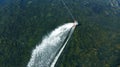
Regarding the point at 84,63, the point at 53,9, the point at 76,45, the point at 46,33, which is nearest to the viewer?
the point at 84,63

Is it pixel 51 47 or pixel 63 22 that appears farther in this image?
pixel 63 22

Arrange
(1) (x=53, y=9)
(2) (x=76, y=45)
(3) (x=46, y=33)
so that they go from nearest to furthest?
(2) (x=76, y=45)
(3) (x=46, y=33)
(1) (x=53, y=9)

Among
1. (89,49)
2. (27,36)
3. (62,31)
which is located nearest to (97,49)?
(89,49)

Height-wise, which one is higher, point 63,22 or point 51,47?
point 63,22

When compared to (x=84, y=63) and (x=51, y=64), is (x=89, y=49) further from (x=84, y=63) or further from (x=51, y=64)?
(x=51, y=64)

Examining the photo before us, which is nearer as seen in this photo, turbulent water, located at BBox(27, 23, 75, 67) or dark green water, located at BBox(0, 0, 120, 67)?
dark green water, located at BBox(0, 0, 120, 67)
